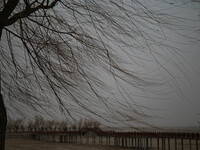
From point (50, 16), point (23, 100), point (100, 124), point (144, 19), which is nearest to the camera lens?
point (100, 124)

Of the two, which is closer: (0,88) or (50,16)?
(50,16)

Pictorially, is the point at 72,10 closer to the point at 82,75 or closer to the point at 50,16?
the point at 50,16

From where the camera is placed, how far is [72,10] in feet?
5.50

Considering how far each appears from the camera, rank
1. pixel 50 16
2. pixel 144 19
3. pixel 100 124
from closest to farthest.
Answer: pixel 100 124, pixel 144 19, pixel 50 16

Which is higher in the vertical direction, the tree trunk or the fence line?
the tree trunk

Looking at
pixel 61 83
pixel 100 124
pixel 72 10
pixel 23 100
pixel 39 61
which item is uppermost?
pixel 72 10

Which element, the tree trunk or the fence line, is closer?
the tree trunk

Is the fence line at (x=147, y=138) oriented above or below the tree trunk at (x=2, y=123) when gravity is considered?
below

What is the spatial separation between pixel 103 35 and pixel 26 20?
2.64 feet

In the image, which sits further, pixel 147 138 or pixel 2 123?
pixel 147 138

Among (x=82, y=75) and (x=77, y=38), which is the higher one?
(x=77, y=38)

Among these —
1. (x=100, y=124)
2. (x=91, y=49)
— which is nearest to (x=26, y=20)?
(x=91, y=49)

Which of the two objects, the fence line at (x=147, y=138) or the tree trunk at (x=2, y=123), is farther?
the fence line at (x=147, y=138)

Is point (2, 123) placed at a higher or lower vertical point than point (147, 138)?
higher
